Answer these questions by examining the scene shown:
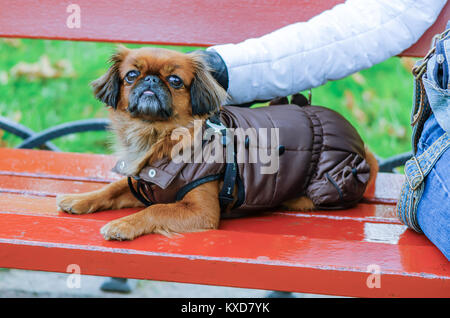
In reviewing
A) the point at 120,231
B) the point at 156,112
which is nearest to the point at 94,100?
the point at 156,112

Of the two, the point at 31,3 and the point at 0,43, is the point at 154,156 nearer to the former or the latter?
the point at 31,3

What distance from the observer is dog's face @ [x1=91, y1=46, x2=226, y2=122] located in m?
1.44

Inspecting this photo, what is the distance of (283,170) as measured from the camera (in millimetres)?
1574

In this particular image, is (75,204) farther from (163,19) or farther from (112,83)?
(163,19)

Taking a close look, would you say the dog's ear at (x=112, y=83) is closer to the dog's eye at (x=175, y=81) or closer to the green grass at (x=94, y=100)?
the dog's eye at (x=175, y=81)

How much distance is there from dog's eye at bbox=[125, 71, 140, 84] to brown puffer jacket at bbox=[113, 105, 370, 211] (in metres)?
0.23

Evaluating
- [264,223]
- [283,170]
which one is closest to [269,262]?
[264,223]

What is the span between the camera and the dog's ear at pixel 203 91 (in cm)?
149

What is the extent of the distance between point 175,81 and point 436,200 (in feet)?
2.37

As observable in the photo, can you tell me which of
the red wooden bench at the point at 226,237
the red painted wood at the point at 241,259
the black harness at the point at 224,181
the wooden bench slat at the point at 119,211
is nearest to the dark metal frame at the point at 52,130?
the red wooden bench at the point at 226,237

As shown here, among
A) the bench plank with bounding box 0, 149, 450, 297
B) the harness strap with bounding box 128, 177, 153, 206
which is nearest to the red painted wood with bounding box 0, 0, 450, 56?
the harness strap with bounding box 128, 177, 153, 206

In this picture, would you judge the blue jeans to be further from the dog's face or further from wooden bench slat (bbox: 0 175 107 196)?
wooden bench slat (bbox: 0 175 107 196)

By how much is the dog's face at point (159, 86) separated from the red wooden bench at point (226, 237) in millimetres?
315

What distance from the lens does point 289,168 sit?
5.22 feet
